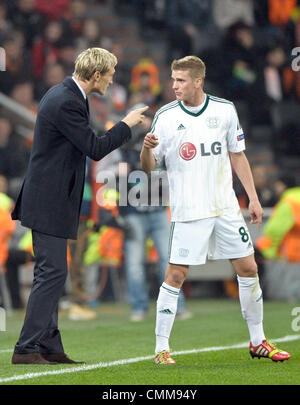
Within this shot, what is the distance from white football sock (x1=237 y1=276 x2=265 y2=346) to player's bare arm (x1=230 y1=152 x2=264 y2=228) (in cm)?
40

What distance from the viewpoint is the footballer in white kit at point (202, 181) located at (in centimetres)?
731

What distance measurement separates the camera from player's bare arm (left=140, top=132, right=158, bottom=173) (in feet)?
23.1

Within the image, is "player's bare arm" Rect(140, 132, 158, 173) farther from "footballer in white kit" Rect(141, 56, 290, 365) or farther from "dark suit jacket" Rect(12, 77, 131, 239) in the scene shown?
"dark suit jacket" Rect(12, 77, 131, 239)

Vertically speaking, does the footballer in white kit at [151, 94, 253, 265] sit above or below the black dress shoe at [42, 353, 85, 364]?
above

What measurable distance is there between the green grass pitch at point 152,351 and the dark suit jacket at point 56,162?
0.97m

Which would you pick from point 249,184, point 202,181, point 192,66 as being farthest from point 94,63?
point 249,184

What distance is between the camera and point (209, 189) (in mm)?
7355

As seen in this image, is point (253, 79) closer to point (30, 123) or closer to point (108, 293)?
point (30, 123)

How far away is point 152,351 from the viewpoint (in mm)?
8398

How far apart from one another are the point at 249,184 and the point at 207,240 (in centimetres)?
49

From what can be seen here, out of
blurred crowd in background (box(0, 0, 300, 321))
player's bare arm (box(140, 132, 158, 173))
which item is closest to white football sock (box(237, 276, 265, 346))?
player's bare arm (box(140, 132, 158, 173))

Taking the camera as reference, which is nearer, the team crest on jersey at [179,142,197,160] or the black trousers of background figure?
the black trousers of background figure
